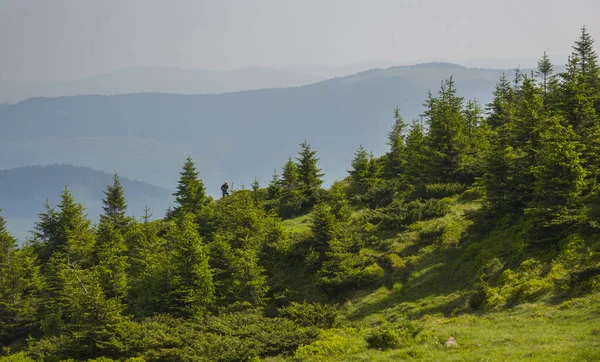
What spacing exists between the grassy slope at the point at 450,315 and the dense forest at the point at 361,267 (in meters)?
0.14

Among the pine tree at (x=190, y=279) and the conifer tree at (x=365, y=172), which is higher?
the conifer tree at (x=365, y=172)

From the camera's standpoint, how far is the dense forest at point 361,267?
75.5 ft

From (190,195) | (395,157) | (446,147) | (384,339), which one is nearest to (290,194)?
(190,195)

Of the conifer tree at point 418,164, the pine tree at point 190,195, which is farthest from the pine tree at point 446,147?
the pine tree at point 190,195

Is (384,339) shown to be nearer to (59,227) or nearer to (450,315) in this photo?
(450,315)

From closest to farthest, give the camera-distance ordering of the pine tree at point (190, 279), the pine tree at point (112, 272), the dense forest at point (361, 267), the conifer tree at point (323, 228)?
the dense forest at point (361, 267)
the pine tree at point (190, 279)
the conifer tree at point (323, 228)
the pine tree at point (112, 272)

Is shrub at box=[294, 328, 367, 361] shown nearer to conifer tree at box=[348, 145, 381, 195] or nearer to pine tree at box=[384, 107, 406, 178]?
conifer tree at box=[348, 145, 381, 195]

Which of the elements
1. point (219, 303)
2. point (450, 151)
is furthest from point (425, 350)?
point (450, 151)

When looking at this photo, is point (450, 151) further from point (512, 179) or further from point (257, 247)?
point (257, 247)

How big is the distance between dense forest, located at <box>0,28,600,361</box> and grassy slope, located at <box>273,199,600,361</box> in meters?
0.14

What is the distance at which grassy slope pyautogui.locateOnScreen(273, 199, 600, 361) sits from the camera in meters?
16.2

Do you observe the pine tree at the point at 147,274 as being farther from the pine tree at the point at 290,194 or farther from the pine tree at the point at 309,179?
the pine tree at the point at 309,179

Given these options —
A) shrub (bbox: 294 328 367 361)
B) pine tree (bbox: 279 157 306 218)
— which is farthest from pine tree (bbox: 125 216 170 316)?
pine tree (bbox: 279 157 306 218)

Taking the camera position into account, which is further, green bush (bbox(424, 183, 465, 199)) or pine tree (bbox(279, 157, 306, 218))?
pine tree (bbox(279, 157, 306, 218))
